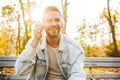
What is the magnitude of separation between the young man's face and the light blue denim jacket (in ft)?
0.77

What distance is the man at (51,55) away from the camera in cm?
428

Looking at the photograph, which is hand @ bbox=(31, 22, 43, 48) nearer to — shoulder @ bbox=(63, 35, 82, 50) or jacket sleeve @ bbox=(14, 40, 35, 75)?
jacket sleeve @ bbox=(14, 40, 35, 75)

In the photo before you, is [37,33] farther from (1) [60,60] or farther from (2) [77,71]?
(2) [77,71]

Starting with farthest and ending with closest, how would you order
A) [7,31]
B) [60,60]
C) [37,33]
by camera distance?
[7,31]
[60,60]
[37,33]

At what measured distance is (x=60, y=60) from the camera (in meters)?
4.47

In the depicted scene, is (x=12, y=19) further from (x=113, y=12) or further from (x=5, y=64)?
(x=5, y=64)

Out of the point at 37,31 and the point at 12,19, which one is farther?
the point at 12,19

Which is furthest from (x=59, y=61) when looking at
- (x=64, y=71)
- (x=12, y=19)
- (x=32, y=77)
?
(x=12, y=19)

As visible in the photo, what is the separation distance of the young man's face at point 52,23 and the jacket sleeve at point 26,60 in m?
0.31

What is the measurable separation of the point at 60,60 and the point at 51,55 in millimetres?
141

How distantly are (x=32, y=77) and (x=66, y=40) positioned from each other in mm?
685

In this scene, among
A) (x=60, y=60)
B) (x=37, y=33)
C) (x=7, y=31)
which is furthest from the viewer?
(x=7, y=31)

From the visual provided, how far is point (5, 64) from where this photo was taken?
5.88 metres

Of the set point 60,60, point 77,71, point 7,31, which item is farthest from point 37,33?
point 7,31
